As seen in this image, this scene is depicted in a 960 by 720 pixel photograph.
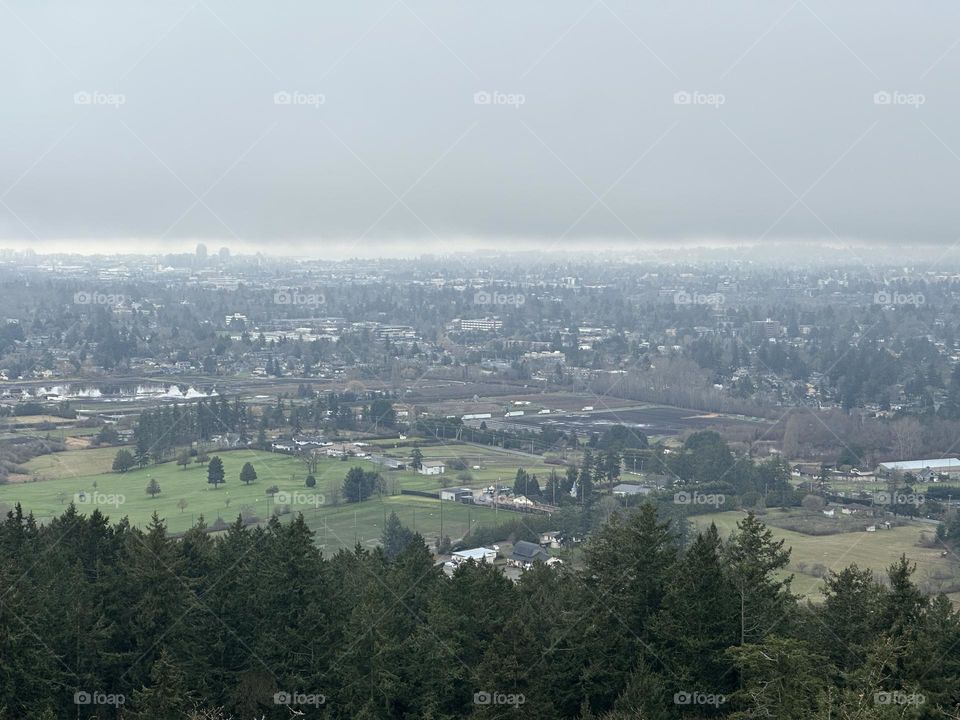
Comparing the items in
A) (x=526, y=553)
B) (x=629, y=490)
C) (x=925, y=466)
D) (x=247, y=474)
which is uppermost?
(x=247, y=474)

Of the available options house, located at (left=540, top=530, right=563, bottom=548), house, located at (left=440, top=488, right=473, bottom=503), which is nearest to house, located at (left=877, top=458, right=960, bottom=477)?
house, located at (left=440, top=488, right=473, bottom=503)

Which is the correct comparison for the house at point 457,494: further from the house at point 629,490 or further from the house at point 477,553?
the house at point 477,553

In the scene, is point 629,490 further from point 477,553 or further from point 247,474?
point 247,474

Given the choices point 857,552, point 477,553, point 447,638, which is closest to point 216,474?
point 477,553

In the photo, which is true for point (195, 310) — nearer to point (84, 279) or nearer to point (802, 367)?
point (84, 279)

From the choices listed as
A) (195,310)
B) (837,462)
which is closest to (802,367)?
(837,462)

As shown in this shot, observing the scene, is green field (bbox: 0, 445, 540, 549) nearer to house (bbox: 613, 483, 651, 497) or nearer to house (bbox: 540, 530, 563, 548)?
house (bbox: 540, 530, 563, 548)
